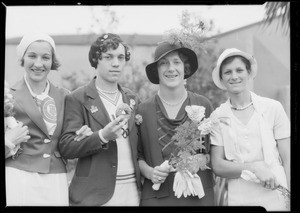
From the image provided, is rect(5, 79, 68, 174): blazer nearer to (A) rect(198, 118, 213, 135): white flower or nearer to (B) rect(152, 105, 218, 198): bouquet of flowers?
(B) rect(152, 105, 218, 198): bouquet of flowers

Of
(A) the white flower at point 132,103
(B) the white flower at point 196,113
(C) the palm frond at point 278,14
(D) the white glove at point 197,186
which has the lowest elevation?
(D) the white glove at point 197,186

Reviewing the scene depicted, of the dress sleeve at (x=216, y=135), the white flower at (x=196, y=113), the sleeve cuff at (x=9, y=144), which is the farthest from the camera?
the dress sleeve at (x=216, y=135)

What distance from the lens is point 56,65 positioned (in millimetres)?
4039

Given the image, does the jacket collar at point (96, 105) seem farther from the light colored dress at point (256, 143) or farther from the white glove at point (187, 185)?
the light colored dress at point (256, 143)

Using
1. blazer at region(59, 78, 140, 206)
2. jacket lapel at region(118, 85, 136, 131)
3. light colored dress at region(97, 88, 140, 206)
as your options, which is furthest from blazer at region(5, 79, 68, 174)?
jacket lapel at region(118, 85, 136, 131)

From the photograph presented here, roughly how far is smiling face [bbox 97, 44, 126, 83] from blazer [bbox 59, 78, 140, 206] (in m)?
→ 0.16

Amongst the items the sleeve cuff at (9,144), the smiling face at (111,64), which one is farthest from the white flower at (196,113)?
the sleeve cuff at (9,144)

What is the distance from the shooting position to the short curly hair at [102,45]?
13.0ft

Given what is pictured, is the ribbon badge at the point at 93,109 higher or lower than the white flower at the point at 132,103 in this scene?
lower

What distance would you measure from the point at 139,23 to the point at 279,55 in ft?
3.80

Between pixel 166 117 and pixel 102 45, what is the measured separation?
756 millimetres

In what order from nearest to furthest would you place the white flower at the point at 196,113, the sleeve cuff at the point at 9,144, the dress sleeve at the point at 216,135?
the sleeve cuff at the point at 9,144 < the white flower at the point at 196,113 < the dress sleeve at the point at 216,135

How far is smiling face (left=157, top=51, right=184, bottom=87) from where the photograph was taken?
13.1 ft

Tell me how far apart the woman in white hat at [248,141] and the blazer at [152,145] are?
11 centimetres
